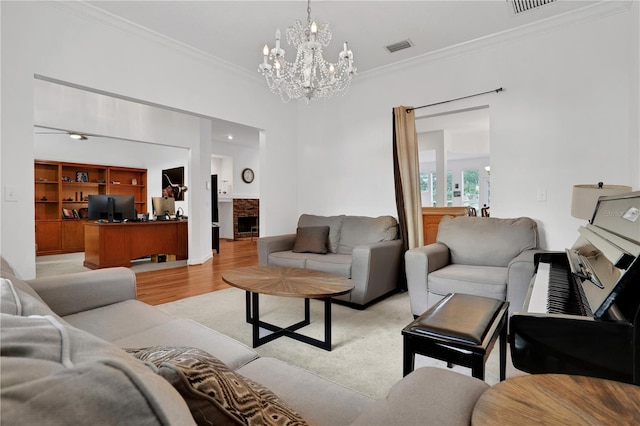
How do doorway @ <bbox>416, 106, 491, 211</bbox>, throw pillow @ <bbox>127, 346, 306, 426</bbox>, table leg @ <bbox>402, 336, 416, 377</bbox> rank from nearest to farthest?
throw pillow @ <bbox>127, 346, 306, 426</bbox>, table leg @ <bbox>402, 336, 416, 377</bbox>, doorway @ <bbox>416, 106, 491, 211</bbox>

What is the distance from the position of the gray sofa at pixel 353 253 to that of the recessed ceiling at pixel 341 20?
198 cm

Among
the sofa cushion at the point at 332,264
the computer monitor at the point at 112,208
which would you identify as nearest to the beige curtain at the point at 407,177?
the sofa cushion at the point at 332,264

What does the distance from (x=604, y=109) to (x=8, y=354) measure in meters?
3.95

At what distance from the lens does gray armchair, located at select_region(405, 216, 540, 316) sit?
236 cm

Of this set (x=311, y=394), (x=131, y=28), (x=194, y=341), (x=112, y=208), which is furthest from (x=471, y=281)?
(x=112, y=208)

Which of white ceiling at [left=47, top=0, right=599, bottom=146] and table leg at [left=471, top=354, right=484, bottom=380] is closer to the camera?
table leg at [left=471, top=354, right=484, bottom=380]

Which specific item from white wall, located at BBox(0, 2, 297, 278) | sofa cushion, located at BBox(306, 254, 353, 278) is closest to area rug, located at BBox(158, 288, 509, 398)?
sofa cushion, located at BBox(306, 254, 353, 278)

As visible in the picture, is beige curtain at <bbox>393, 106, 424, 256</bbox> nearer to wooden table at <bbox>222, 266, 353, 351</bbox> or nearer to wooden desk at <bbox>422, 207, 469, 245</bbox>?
wooden desk at <bbox>422, 207, 469, 245</bbox>

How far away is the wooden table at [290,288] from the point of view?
2119mm

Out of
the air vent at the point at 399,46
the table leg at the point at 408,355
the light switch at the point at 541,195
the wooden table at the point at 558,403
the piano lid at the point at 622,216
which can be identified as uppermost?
the air vent at the point at 399,46

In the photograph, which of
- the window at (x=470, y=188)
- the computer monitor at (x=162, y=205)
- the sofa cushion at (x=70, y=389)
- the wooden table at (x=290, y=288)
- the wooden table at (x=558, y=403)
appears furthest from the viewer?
the window at (x=470, y=188)

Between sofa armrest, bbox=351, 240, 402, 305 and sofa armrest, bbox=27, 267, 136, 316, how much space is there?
1776 mm

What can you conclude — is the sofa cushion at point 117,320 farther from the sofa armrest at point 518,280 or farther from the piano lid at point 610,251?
the sofa armrest at point 518,280

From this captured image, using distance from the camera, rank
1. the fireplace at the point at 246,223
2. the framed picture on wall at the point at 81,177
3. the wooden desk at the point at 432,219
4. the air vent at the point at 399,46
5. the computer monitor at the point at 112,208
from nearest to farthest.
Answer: the air vent at the point at 399,46, the wooden desk at the point at 432,219, the computer monitor at the point at 112,208, the framed picture on wall at the point at 81,177, the fireplace at the point at 246,223
